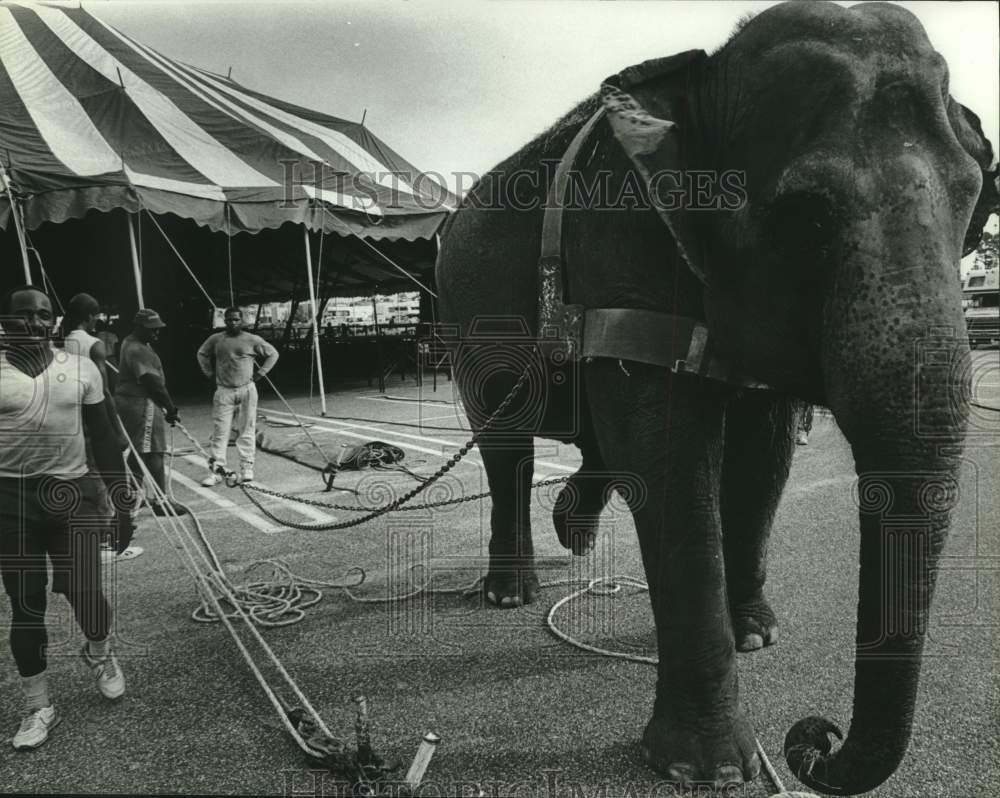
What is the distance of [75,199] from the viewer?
8.65m

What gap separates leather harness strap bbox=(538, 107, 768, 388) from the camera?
238cm

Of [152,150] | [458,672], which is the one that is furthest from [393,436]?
[458,672]

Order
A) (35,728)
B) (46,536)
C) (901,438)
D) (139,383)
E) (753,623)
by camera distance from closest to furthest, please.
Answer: (901,438) → (35,728) → (46,536) → (753,623) → (139,383)

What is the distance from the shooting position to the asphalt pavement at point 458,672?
255cm

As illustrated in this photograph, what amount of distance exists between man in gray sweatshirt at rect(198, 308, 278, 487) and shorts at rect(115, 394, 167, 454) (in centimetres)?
173

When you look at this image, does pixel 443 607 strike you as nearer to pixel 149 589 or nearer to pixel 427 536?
pixel 427 536

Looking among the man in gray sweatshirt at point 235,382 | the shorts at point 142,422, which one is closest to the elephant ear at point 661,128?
the shorts at point 142,422

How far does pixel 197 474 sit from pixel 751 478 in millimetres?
6708

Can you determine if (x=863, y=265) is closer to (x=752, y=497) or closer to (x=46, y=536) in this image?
(x=752, y=497)

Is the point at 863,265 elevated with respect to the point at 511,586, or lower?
elevated

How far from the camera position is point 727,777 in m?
2.42

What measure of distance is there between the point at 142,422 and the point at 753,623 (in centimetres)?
476

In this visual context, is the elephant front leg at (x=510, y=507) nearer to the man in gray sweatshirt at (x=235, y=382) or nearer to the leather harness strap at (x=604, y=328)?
the leather harness strap at (x=604, y=328)

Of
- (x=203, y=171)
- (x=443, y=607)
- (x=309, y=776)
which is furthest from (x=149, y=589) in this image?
(x=203, y=171)
